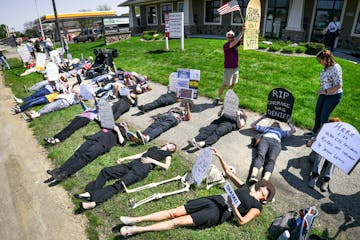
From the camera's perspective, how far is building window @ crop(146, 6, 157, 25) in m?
29.0

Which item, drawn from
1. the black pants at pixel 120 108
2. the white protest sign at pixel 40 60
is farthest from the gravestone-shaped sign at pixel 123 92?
the white protest sign at pixel 40 60

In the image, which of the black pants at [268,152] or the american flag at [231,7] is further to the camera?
the american flag at [231,7]

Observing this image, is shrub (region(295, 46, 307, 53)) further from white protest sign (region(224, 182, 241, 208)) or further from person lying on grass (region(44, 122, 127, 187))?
white protest sign (region(224, 182, 241, 208))


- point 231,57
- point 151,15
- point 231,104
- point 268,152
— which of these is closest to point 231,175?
point 268,152

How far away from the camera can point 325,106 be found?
18.5 ft

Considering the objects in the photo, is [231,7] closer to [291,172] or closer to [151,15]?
[291,172]

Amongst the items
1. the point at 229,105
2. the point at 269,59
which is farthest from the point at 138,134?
the point at 269,59

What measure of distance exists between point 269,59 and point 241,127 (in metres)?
6.77

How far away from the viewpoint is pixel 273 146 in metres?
5.11

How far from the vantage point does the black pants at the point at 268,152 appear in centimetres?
475

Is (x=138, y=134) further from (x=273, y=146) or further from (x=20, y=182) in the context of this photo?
(x=273, y=146)

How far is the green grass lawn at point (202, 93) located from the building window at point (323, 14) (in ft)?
21.0

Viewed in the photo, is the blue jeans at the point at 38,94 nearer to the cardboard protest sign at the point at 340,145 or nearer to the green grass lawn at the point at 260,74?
the green grass lawn at the point at 260,74

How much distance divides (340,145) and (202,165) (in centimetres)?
222
